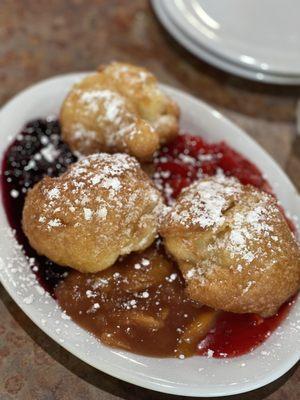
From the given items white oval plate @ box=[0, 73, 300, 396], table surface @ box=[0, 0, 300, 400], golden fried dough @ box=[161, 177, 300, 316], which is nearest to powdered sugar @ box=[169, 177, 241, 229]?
golden fried dough @ box=[161, 177, 300, 316]

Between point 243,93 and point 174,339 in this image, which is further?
point 243,93

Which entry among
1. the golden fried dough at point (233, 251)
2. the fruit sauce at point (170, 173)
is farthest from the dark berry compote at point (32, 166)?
the golden fried dough at point (233, 251)

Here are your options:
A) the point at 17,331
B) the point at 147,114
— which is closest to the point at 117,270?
the point at 17,331

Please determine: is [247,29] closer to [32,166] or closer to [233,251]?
[32,166]

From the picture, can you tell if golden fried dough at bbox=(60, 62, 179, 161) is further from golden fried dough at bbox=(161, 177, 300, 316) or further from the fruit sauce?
golden fried dough at bbox=(161, 177, 300, 316)

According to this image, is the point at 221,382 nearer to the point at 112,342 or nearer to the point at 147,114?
the point at 112,342

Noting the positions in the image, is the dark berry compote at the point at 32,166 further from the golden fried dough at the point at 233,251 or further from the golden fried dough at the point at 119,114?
the golden fried dough at the point at 233,251
